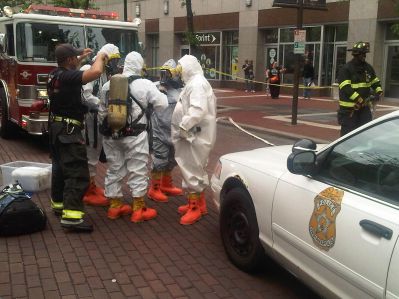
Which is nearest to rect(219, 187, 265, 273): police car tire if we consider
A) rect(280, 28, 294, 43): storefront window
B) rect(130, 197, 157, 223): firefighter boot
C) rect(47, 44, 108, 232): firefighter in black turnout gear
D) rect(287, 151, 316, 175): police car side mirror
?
rect(287, 151, 316, 175): police car side mirror

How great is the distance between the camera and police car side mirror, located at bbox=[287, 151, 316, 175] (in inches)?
131

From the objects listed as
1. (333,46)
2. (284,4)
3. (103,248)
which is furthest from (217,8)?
(103,248)

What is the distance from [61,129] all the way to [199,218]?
5.74 feet

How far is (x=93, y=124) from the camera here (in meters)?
5.91

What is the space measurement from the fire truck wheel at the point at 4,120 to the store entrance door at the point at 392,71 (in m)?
15.3

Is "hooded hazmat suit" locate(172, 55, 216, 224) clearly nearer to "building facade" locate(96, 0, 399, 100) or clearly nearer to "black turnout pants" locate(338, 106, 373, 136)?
"black turnout pants" locate(338, 106, 373, 136)

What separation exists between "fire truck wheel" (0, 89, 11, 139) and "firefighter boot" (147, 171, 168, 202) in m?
5.16

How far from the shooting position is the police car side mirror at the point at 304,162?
333 centimetres

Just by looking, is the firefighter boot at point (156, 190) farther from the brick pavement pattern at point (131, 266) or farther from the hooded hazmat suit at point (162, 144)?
the brick pavement pattern at point (131, 266)

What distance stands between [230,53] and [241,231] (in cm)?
2481

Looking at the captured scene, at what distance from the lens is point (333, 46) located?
22.5m

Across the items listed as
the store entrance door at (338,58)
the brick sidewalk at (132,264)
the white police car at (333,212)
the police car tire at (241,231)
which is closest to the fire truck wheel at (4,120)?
the brick sidewalk at (132,264)

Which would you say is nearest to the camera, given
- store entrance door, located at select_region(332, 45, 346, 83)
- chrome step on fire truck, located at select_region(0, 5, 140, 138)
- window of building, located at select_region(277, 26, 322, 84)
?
chrome step on fire truck, located at select_region(0, 5, 140, 138)

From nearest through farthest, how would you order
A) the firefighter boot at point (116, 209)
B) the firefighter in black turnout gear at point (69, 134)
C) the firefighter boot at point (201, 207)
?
the firefighter in black turnout gear at point (69, 134), the firefighter boot at point (116, 209), the firefighter boot at point (201, 207)
